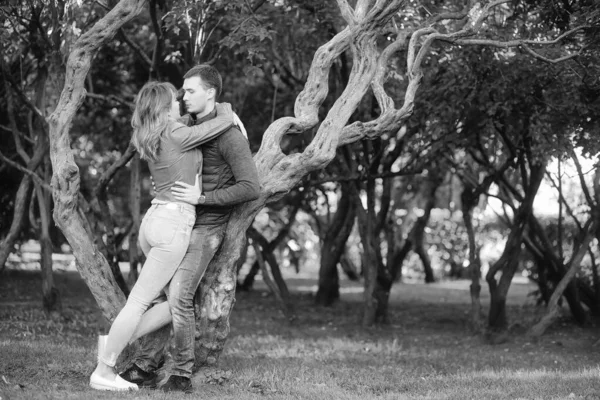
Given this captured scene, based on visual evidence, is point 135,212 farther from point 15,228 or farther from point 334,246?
point 334,246

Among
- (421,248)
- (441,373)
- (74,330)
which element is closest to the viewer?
(441,373)

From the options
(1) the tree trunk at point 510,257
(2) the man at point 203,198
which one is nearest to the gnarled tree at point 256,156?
(2) the man at point 203,198

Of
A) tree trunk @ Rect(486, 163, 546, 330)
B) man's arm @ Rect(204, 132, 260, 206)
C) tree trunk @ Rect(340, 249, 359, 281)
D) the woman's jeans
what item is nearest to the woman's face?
man's arm @ Rect(204, 132, 260, 206)

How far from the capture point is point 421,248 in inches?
785

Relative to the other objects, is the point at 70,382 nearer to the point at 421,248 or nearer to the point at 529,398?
the point at 529,398

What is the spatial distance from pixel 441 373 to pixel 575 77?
347 centimetres

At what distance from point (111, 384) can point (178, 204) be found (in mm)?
1320

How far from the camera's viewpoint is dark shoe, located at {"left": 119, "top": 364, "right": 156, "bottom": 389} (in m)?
5.89

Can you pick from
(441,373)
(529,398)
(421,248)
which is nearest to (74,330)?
(441,373)

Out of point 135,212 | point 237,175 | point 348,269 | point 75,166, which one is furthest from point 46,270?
point 348,269

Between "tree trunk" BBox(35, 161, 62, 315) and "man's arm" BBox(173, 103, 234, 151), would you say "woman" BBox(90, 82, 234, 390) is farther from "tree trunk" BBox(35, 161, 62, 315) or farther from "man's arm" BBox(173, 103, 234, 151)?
"tree trunk" BBox(35, 161, 62, 315)

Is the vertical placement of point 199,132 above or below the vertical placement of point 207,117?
below

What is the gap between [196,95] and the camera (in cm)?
572

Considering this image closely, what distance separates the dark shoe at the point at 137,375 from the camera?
232 inches
